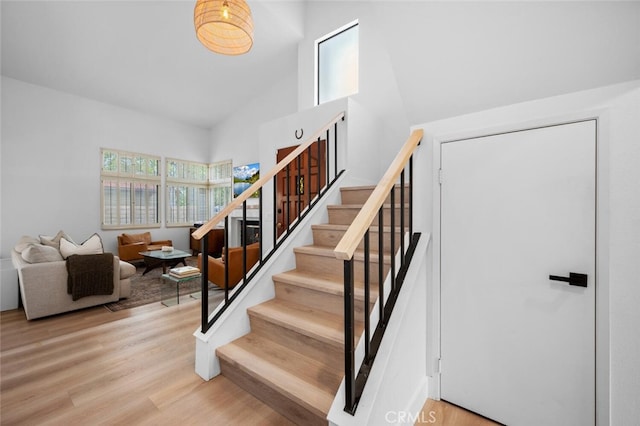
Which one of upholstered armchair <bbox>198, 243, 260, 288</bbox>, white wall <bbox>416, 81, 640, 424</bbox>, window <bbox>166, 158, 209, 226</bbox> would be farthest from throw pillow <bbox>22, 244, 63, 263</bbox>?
white wall <bbox>416, 81, 640, 424</bbox>

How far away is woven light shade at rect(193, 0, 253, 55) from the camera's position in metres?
2.42

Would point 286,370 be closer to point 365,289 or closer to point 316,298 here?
point 316,298

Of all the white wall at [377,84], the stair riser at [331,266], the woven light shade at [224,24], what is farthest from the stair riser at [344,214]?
the woven light shade at [224,24]

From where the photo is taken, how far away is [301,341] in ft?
6.27

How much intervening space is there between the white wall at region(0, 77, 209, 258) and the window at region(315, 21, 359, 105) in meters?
4.93

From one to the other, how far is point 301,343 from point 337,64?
182 inches

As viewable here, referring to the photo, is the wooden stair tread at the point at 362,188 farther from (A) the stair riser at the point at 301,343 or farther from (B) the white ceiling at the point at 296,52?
(A) the stair riser at the point at 301,343

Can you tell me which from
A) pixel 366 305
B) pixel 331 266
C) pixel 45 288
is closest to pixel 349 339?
pixel 366 305

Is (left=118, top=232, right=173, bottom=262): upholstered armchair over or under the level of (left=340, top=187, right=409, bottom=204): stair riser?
under

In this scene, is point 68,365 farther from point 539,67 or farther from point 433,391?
point 539,67

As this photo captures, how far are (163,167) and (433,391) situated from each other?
25.7 ft

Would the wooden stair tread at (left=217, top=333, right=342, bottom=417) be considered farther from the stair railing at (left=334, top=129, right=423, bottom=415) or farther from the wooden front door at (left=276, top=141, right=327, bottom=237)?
the wooden front door at (left=276, top=141, right=327, bottom=237)

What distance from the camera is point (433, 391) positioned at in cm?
193

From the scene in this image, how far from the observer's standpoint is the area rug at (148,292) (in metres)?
3.73
